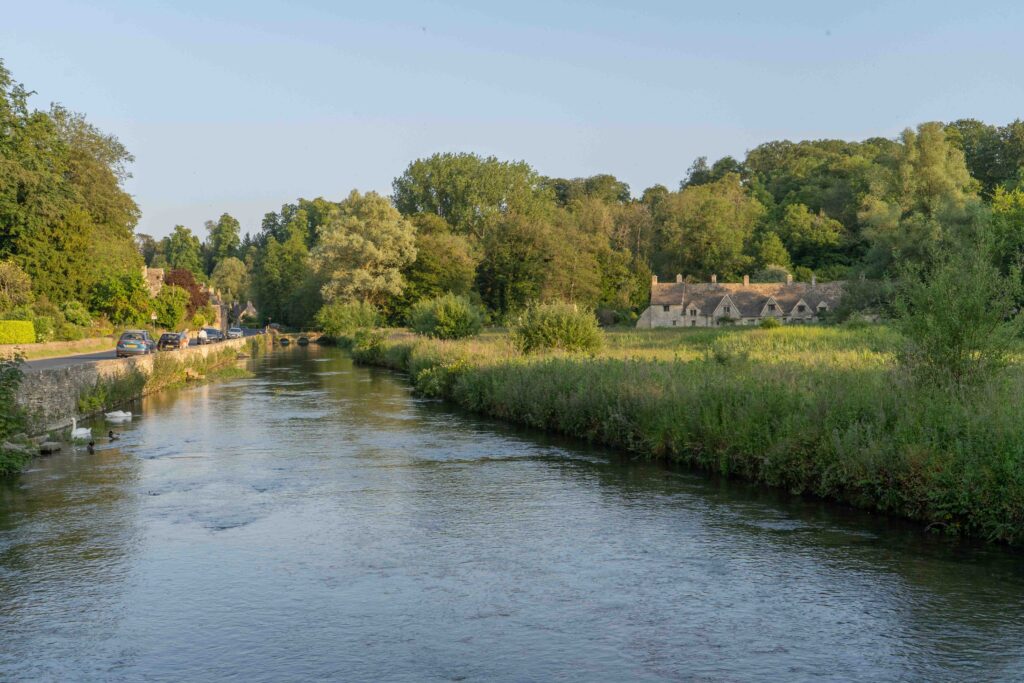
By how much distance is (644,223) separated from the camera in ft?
440

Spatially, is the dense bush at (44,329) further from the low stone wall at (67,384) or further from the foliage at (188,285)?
the foliage at (188,285)

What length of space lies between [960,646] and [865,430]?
6310 mm

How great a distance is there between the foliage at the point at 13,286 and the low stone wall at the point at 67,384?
2763 centimetres

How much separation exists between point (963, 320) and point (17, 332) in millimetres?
53696

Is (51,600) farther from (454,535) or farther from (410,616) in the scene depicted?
(454,535)

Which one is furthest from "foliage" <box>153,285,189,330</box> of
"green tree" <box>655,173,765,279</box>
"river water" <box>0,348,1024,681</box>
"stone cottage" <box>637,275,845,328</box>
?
"river water" <box>0,348,1024,681</box>

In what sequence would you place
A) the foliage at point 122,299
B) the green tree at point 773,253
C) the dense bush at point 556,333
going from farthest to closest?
1. the green tree at point 773,253
2. the foliage at point 122,299
3. the dense bush at point 556,333

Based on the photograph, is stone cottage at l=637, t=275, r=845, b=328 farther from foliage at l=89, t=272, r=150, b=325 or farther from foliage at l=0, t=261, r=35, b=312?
foliage at l=0, t=261, r=35, b=312

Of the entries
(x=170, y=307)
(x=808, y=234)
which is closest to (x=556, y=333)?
(x=170, y=307)

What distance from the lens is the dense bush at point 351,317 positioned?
84.8 meters

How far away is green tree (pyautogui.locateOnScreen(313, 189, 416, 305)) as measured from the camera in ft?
287

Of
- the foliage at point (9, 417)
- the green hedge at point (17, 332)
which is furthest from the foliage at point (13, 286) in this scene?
the foliage at point (9, 417)

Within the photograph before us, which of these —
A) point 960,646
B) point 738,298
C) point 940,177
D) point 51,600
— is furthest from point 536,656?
point 738,298

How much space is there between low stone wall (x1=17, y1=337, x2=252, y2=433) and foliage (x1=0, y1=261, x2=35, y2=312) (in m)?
27.6
